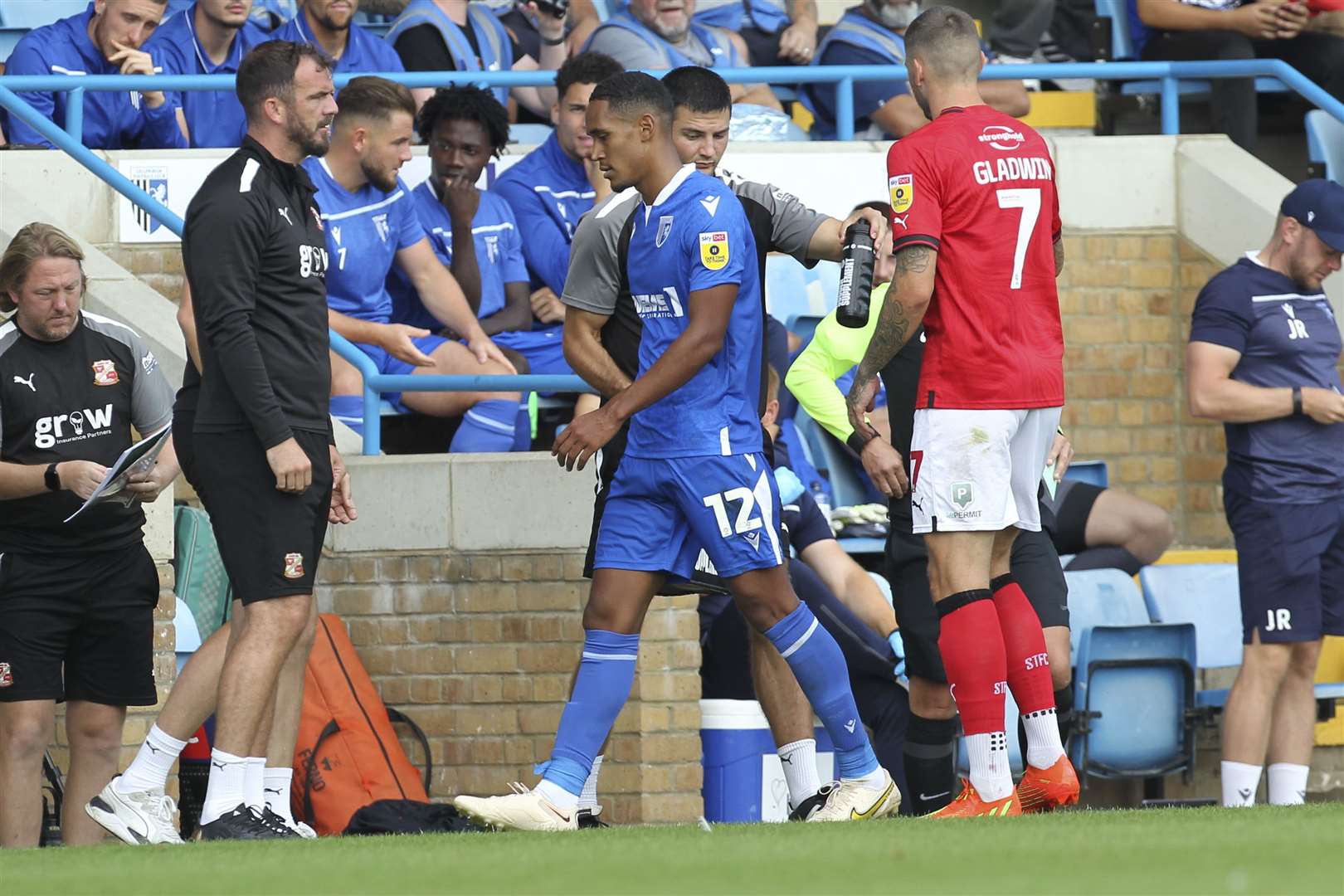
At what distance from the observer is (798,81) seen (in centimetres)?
1073

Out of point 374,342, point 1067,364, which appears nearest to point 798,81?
point 1067,364

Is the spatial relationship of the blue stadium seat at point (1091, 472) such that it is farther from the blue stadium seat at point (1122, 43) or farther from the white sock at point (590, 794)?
the white sock at point (590, 794)

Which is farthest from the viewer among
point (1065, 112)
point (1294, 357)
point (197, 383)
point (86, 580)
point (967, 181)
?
point (1065, 112)

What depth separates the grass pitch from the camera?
4148 millimetres

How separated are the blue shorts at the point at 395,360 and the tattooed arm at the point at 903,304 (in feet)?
11.2

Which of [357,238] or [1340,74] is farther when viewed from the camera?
[1340,74]

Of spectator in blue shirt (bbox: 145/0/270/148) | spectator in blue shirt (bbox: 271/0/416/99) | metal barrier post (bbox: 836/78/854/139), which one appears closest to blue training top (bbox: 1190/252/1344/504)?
metal barrier post (bbox: 836/78/854/139)

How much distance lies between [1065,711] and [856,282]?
8.60 feet

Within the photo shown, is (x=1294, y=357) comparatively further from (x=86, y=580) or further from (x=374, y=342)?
(x=86, y=580)

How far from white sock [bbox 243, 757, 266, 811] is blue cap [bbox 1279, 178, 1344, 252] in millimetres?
4510

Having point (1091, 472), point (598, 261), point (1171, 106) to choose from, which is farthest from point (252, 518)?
point (1171, 106)

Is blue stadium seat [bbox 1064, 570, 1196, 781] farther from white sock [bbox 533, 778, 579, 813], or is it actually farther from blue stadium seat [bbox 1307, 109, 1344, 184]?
white sock [bbox 533, 778, 579, 813]

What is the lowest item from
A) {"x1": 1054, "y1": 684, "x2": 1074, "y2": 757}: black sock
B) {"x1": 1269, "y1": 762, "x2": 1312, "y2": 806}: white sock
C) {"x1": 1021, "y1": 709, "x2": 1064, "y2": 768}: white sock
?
{"x1": 1269, "y1": 762, "x2": 1312, "y2": 806}: white sock

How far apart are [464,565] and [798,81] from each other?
11.3 ft
